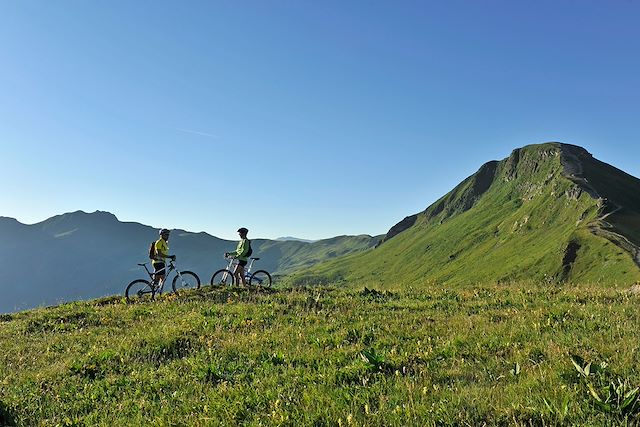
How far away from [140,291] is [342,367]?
54.9ft

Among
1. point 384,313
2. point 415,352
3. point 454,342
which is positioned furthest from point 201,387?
point 384,313

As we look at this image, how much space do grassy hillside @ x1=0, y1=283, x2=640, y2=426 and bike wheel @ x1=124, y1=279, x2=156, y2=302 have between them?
626 centimetres

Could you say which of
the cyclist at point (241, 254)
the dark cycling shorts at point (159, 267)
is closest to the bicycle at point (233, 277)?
the cyclist at point (241, 254)

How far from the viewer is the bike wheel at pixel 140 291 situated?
2197cm

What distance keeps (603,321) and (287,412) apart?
755cm

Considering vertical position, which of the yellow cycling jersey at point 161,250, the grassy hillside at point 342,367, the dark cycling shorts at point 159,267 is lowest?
the grassy hillside at point 342,367

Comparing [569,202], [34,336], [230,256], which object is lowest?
[34,336]

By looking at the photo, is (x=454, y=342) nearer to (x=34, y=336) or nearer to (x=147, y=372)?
(x=147, y=372)

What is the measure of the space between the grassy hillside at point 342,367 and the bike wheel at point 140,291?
6.26 metres

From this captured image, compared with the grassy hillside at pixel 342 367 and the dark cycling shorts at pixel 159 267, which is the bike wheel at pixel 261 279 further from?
the grassy hillside at pixel 342 367

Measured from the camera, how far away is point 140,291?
22.1m

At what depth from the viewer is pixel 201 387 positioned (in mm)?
7543

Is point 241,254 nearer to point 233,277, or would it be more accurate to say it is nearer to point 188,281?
point 233,277

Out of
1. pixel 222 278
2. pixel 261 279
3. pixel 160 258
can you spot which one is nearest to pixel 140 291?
pixel 160 258
